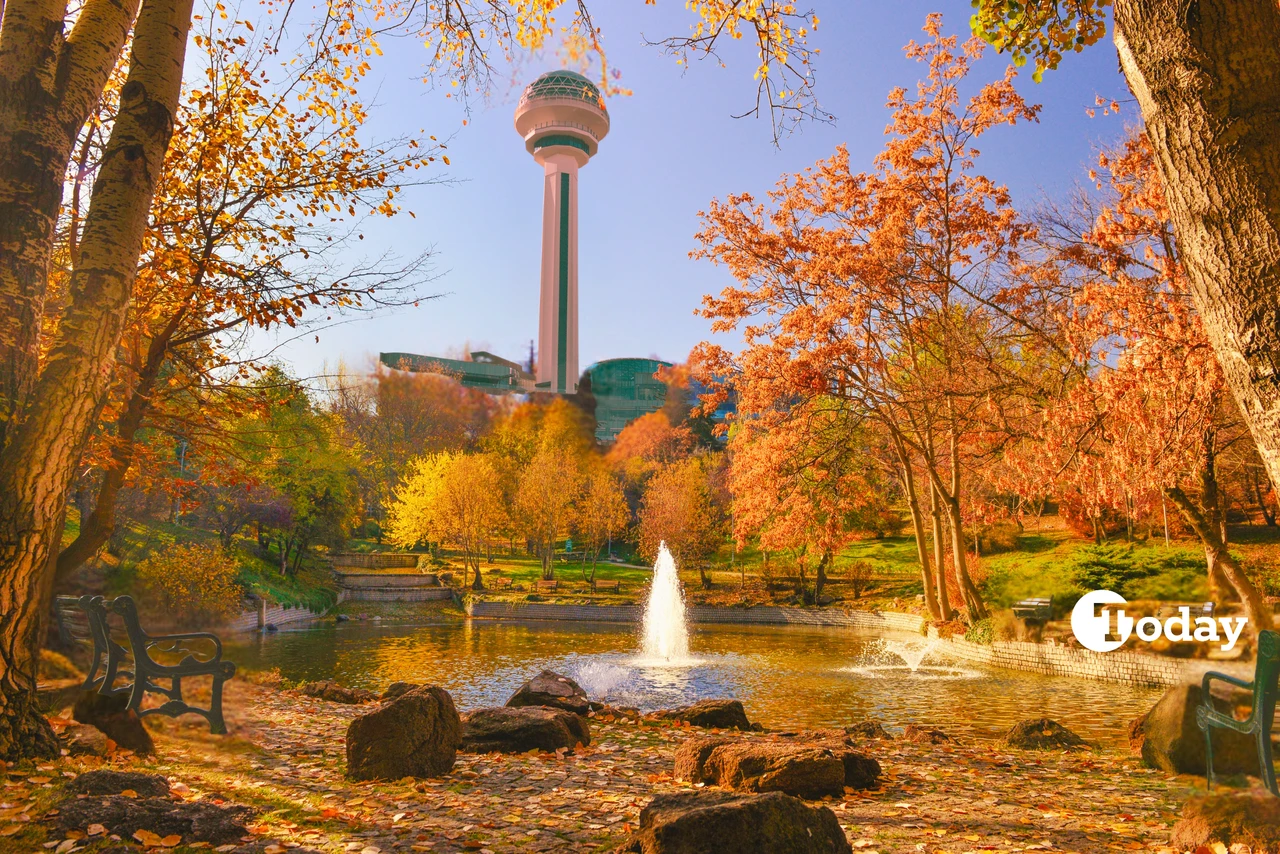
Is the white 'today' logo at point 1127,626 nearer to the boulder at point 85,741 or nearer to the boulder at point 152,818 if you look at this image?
the boulder at point 152,818

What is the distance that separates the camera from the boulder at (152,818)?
3.29 m

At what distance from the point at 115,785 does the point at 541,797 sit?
7.81 feet

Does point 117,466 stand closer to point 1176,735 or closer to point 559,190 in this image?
point 1176,735

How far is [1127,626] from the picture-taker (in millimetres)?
14367

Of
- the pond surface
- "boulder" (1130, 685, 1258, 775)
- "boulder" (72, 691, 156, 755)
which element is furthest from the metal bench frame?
"boulder" (1130, 685, 1258, 775)

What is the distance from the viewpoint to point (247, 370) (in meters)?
8.63

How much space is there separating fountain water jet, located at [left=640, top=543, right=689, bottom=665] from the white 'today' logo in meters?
8.02

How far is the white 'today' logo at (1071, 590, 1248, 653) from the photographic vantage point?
11740 mm

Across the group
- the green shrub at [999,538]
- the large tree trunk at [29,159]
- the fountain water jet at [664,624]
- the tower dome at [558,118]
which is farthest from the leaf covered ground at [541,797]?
the tower dome at [558,118]

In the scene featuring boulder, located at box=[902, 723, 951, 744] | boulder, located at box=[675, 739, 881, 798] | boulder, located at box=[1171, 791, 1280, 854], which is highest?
boulder, located at box=[1171, 791, 1280, 854]

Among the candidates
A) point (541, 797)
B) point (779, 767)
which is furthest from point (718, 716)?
point (541, 797)

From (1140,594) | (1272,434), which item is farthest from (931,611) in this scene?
(1272,434)

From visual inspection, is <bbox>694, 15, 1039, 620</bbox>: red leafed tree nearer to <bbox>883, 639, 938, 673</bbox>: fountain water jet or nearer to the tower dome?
<bbox>883, 639, 938, 673</bbox>: fountain water jet

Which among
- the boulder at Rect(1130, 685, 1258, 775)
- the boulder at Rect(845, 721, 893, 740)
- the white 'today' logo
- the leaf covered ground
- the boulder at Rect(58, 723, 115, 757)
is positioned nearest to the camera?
the leaf covered ground
